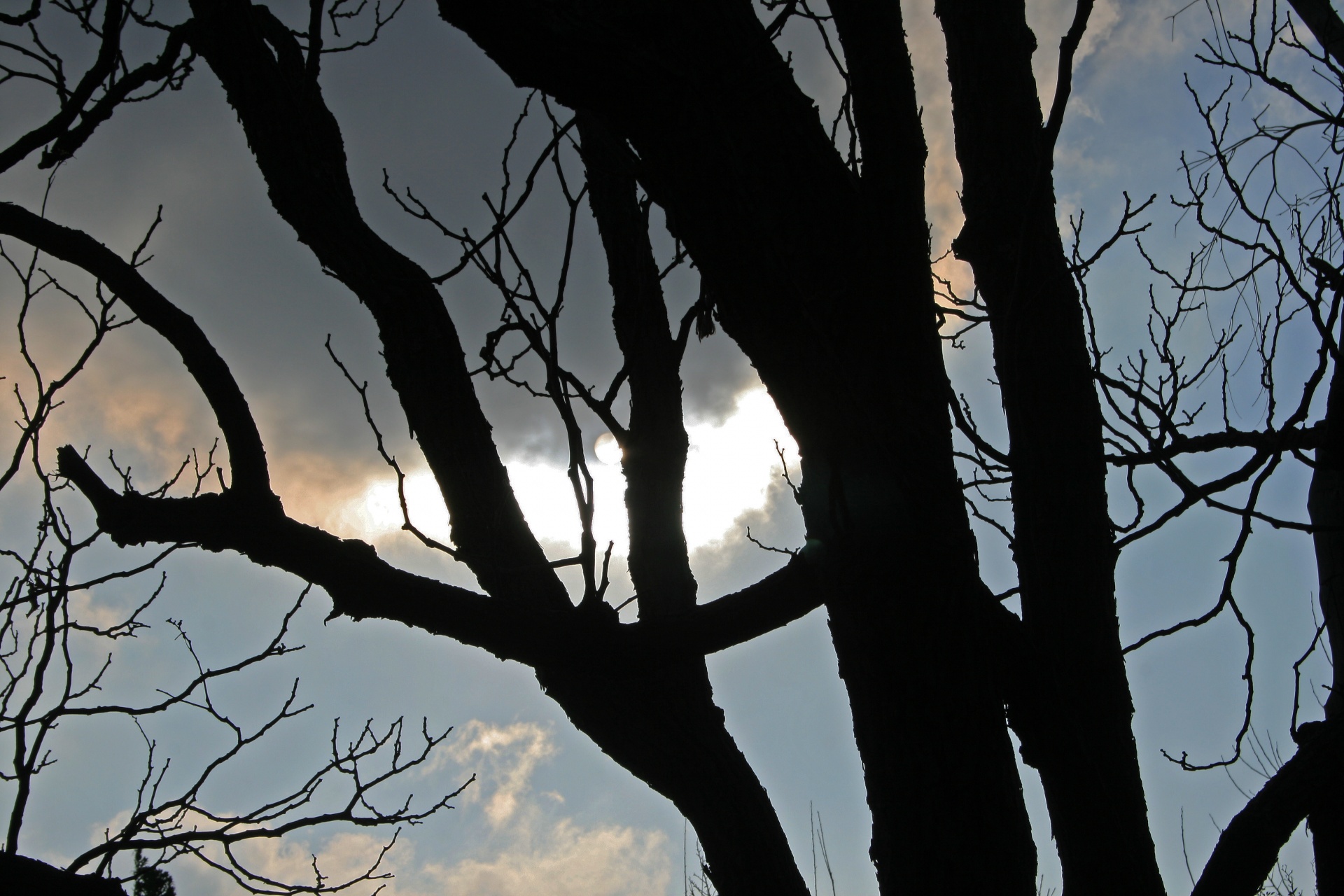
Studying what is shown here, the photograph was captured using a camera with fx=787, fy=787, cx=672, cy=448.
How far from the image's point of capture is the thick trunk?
1.93 m

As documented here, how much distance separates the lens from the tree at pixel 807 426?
1.35 meters

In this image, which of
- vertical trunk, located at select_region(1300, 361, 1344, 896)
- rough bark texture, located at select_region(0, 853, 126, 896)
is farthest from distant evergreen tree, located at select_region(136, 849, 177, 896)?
vertical trunk, located at select_region(1300, 361, 1344, 896)

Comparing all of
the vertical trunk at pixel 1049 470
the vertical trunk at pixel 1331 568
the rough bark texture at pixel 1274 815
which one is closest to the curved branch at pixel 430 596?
the vertical trunk at pixel 1049 470

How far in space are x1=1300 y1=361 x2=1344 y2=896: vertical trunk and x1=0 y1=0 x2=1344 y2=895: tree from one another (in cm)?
2

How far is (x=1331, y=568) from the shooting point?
2475 mm

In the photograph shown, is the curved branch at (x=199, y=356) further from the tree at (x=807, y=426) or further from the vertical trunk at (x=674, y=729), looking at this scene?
the vertical trunk at (x=674, y=729)

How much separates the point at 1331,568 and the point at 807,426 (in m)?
2.15

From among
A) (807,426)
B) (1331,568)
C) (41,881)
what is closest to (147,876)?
(41,881)

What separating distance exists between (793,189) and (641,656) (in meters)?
1.22

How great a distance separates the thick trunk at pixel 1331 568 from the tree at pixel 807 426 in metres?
0.02

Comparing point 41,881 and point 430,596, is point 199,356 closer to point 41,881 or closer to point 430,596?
point 430,596

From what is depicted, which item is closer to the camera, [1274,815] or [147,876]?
[1274,815]

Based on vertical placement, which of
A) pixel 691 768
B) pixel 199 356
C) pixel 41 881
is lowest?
pixel 41 881

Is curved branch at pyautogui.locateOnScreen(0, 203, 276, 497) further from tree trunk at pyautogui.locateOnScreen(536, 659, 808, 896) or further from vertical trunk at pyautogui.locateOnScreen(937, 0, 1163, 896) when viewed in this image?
vertical trunk at pyautogui.locateOnScreen(937, 0, 1163, 896)
